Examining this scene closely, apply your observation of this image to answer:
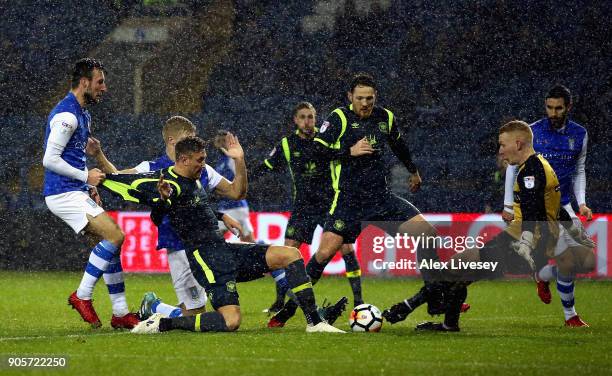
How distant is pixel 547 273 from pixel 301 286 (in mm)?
2974

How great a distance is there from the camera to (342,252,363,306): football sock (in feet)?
32.9

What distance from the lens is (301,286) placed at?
25.3 feet

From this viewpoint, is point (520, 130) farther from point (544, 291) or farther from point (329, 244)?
point (544, 291)

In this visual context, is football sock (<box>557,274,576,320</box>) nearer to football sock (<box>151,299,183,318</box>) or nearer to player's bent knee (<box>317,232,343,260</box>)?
player's bent knee (<box>317,232,343,260</box>)

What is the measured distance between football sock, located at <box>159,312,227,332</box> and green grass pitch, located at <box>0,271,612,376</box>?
0.21 feet

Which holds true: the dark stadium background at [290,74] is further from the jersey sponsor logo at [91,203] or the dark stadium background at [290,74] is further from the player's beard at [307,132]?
the jersey sponsor logo at [91,203]

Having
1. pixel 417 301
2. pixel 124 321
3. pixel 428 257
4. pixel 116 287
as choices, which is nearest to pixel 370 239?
pixel 428 257

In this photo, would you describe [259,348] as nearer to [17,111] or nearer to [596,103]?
[596,103]

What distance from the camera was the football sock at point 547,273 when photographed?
31.2 ft

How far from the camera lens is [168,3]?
22828 millimetres

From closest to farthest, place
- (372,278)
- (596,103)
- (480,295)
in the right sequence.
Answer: (480,295) < (372,278) < (596,103)

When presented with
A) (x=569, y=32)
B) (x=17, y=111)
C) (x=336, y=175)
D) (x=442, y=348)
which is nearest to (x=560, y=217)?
(x=336, y=175)

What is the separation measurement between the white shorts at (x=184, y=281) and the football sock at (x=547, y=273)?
328cm

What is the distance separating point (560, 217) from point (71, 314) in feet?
14.8
